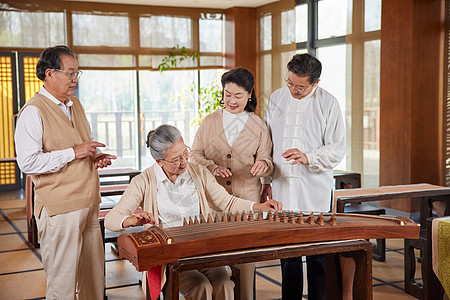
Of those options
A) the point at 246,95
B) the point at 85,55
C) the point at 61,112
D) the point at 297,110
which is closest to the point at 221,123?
the point at 246,95

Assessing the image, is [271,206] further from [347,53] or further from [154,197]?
[347,53]

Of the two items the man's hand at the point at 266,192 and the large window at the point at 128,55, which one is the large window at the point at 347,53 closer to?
the large window at the point at 128,55

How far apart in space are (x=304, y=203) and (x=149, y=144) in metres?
0.88

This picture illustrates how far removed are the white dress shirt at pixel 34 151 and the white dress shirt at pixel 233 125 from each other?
0.82 meters

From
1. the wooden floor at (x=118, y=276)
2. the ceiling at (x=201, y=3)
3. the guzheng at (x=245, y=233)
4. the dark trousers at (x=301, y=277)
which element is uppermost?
the ceiling at (x=201, y=3)

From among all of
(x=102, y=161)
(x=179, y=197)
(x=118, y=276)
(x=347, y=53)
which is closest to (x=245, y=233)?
(x=179, y=197)

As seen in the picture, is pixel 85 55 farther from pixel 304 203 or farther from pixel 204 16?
pixel 304 203

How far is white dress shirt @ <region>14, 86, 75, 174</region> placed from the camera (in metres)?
2.49

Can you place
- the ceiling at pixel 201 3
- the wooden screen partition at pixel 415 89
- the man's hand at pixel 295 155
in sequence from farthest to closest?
1. the ceiling at pixel 201 3
2. the wooden screen partition at pixel 415 89
3. the man's hand at pixel 295 155

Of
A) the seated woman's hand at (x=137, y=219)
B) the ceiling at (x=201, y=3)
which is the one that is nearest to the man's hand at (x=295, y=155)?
the seated woman's hand at (x=137, y=219)

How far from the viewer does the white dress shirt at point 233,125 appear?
2889 millimetres

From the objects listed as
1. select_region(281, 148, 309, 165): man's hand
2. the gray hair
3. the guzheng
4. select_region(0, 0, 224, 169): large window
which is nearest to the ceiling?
select_region(0, 0, 224, 169): large window

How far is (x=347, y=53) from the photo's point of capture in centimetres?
660

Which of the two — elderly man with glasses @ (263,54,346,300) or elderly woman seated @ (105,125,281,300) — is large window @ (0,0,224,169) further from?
elderly woman seated @ (105,125,281,300)
